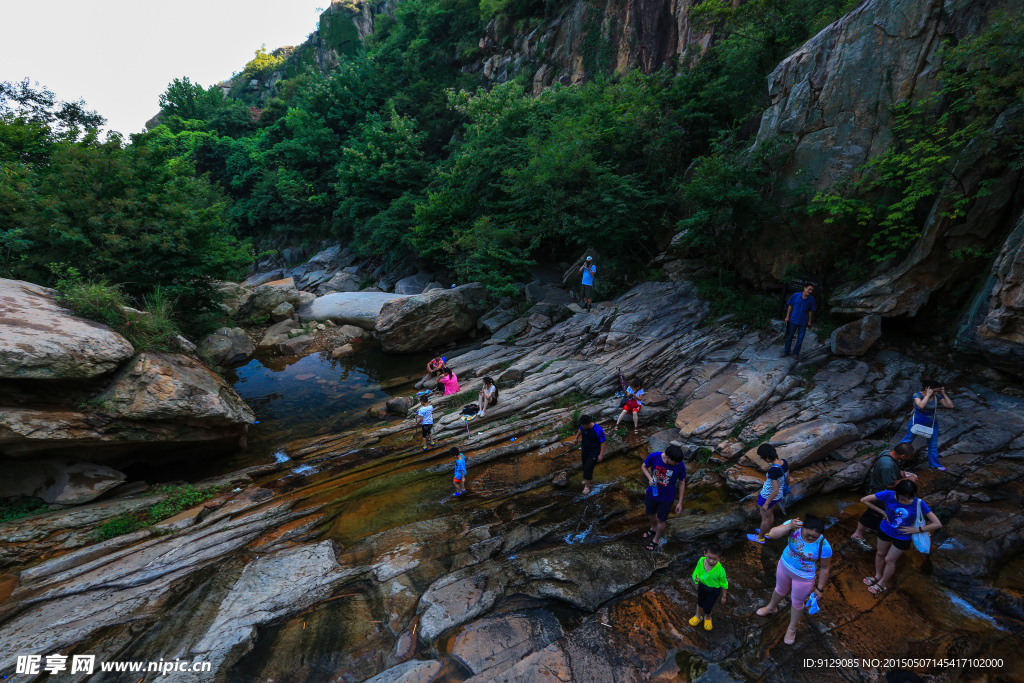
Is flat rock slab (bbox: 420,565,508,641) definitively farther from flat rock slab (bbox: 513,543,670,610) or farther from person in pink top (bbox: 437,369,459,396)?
person in pink top (bbox: 437,369,459,396)

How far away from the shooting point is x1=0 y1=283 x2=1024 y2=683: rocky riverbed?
491 cm

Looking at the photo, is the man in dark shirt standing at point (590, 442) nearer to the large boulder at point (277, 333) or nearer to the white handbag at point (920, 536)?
the white handbag at point (920, 536)

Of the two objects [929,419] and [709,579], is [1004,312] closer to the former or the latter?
[929,419]

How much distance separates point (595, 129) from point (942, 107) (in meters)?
9.57

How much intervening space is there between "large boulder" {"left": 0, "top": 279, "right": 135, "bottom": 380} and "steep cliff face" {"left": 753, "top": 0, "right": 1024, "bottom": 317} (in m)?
16.3

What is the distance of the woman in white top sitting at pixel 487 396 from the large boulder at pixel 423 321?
7031mm

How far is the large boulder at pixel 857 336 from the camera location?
9.89m

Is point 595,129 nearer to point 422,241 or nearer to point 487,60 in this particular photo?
point 422,241

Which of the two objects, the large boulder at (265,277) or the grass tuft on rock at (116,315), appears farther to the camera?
the large boulder at (265,277)

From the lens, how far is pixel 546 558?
6.28 metres

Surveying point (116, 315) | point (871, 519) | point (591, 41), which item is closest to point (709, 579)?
point (871, 519)

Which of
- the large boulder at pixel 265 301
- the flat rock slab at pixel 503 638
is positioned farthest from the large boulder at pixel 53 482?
the large boulder at pixel 265 301

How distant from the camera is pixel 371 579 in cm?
624

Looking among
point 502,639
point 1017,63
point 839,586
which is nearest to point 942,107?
point 1017,63
